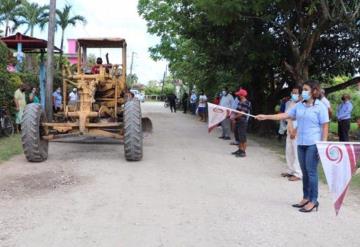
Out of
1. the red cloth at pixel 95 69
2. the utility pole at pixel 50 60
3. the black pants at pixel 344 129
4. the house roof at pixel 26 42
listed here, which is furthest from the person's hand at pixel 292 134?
the house roof at pixel 26 42

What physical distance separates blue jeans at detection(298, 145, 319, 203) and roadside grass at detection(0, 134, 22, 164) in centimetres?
692

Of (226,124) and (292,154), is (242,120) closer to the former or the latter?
(292,154)

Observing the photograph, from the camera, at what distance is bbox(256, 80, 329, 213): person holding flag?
26.2ft

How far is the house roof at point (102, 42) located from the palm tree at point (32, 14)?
99.0 feet

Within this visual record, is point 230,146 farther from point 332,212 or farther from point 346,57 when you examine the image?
point 332,212

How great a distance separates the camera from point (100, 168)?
11.3 meters

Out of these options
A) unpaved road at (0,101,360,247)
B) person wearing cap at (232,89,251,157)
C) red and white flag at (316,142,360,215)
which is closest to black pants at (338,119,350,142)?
person wearing cap at (232,89,251,157)

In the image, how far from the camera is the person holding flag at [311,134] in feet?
26.2

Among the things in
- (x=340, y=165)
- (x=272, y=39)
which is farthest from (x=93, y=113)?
(x=272, y=39)

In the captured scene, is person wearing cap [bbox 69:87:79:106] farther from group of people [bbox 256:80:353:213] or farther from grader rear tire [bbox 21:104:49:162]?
group of people [bbox 256:80:353:213]

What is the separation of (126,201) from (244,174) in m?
3.66

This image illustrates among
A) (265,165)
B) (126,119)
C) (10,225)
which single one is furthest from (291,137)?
(10,225)

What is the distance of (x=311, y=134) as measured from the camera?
26.2 feet

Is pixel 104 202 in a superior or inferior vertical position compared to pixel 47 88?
inferior
